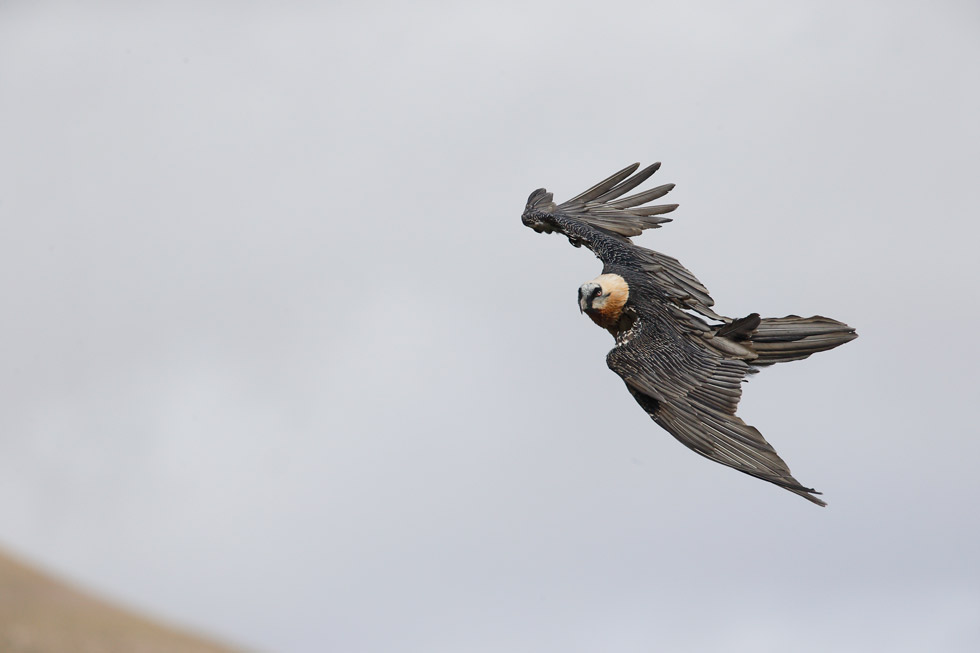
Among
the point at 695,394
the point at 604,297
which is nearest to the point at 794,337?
the point at 695,394

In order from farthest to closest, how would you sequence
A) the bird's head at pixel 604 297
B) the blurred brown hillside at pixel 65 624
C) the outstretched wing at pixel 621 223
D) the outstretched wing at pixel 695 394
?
the blurred brown hillside at pixel 65 624 < the outstretched wing at pixel 621 223 < the bird's head at pixel 604 297 < the outstretched wing at pixel 695 394

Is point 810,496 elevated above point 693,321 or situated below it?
below

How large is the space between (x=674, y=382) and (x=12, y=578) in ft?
170

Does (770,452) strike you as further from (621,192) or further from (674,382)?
(621,192)

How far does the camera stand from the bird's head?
1644 cm

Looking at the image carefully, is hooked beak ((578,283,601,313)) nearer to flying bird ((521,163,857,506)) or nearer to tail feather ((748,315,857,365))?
flying bird ((521,163,857,506))

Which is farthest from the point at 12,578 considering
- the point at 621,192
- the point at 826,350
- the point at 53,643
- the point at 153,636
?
the point at 826,350

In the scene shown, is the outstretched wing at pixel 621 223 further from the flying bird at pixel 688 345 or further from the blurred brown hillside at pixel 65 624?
the blurred brown hillside at pixel 65 624

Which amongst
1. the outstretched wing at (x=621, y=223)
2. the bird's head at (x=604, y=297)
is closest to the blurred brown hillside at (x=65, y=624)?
the outstretched wing at (x=621, y=223)

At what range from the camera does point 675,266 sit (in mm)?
17688

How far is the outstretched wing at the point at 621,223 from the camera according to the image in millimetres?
17250

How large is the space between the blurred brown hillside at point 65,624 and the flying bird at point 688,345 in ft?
114

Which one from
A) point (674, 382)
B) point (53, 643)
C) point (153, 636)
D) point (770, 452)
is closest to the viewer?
point (770, 452)

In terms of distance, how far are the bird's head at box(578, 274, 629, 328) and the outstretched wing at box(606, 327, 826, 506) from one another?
1.85 ft
